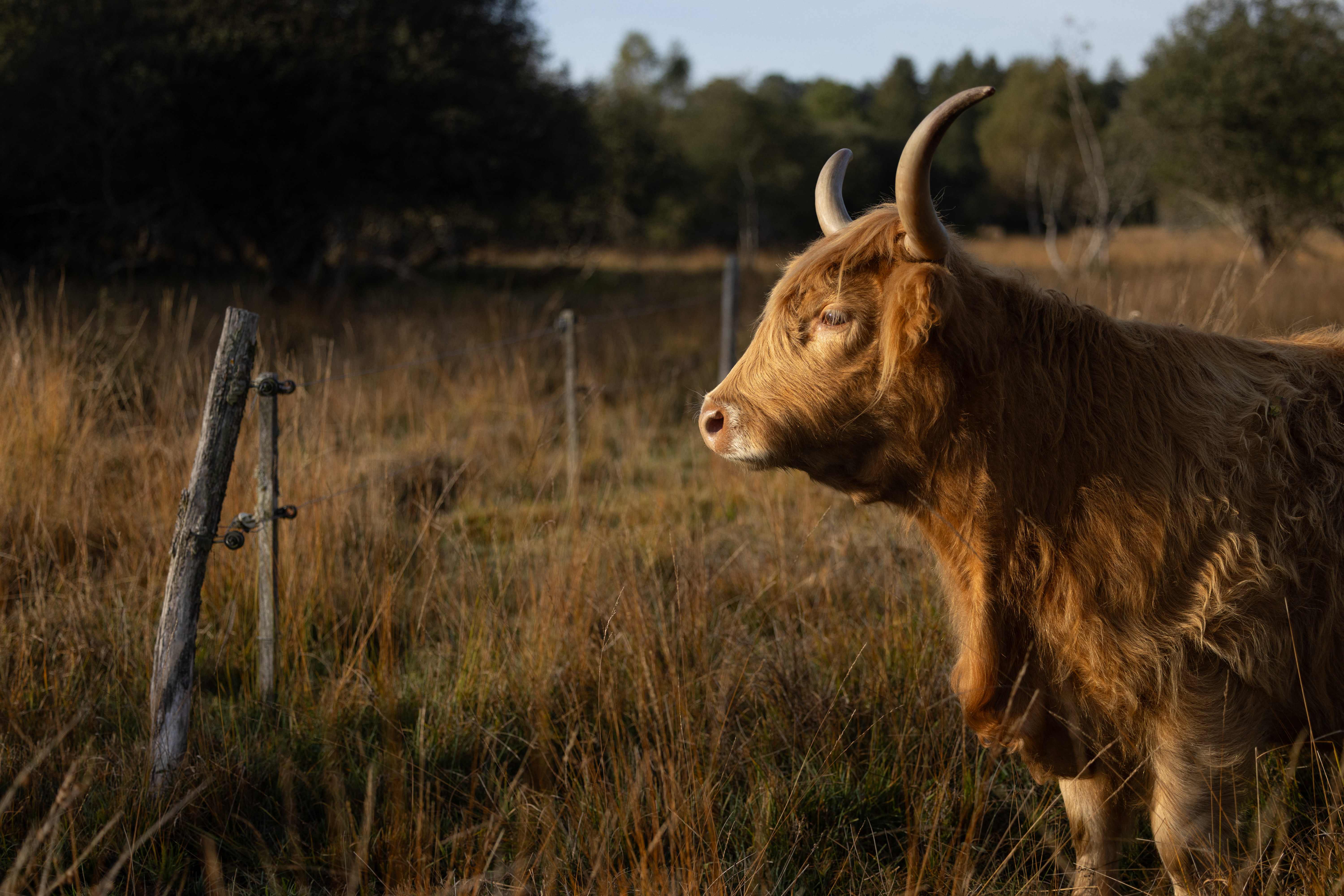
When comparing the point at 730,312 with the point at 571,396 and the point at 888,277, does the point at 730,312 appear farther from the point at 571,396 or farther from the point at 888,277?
the point at 888,277

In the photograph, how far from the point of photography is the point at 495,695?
8.84 ft

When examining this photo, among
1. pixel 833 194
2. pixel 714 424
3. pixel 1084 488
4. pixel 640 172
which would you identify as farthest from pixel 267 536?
pixel 640 172

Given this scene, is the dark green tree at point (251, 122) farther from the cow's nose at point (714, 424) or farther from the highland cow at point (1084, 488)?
Result: the highland cow at point (1084, 488)

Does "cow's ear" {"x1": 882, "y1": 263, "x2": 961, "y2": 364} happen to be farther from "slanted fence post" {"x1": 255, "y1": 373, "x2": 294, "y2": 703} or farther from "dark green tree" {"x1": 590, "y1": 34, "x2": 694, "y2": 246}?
"dark green tree" {"x1": 590, "y1": 34, "x2": 694, "y2": 246}

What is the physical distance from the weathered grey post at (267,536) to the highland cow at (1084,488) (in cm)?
150

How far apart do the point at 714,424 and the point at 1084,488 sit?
0.80 m

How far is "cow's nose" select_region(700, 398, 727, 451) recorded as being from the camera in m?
2.01

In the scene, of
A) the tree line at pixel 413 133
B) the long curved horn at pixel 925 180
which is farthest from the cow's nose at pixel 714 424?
the tree line at pixel 413 133

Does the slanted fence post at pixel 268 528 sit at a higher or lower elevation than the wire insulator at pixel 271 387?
lower

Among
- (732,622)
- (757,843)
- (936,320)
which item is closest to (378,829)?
(757,843)

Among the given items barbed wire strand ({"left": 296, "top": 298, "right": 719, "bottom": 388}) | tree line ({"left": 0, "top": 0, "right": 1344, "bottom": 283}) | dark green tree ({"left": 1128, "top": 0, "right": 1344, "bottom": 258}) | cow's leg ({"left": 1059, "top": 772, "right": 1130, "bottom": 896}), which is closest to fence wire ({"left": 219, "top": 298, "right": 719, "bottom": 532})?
barbed wire strand ({"left": 296, "top": 298, "right": 719, "bottom": 388})

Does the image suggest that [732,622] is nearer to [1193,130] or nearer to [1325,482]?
[1325,482]

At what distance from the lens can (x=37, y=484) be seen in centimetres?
365

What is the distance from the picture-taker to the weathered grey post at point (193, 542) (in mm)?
2445
